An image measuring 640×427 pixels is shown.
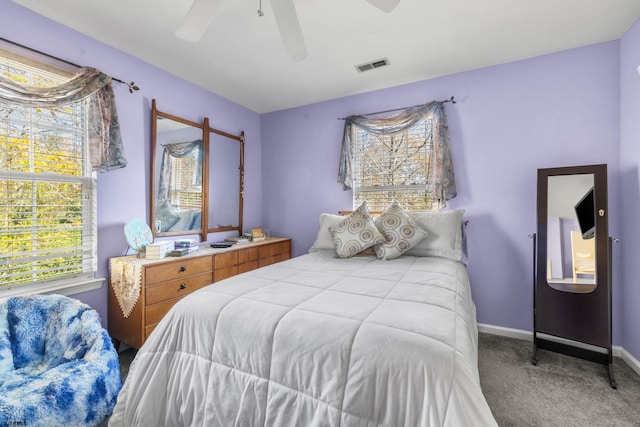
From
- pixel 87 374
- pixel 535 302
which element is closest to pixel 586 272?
pixel 535 302

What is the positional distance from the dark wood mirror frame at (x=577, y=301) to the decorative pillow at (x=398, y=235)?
36.9 inches

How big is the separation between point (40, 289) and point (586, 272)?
13.1ft

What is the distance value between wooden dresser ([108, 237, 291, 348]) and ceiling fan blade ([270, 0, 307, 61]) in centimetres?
189

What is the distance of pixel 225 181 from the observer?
3555mm

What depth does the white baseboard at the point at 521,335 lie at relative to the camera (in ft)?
7.20

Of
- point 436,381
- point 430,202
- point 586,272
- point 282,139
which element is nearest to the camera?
point 436,381

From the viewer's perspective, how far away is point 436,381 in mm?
913

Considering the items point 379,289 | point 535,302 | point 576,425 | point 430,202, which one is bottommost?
point 576,425

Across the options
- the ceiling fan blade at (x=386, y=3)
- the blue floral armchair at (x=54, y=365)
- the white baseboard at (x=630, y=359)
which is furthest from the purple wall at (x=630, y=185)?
the blue floral armchair at (x=54, y=365)

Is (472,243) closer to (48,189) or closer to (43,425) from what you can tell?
(43,425)

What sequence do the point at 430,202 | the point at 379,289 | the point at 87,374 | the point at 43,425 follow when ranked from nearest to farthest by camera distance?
the point at 43,425 → the point at 87,374 → the point at 379,289 → the point at 430,202

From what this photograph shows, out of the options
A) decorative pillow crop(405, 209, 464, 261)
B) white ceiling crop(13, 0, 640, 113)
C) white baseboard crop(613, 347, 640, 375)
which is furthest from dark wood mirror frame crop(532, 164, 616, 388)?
white ceiling crop(13, 0, 640, 113)

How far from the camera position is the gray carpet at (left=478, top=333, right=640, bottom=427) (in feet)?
5.39

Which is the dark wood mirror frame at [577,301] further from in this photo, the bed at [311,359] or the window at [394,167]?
the bed at [311,359]
